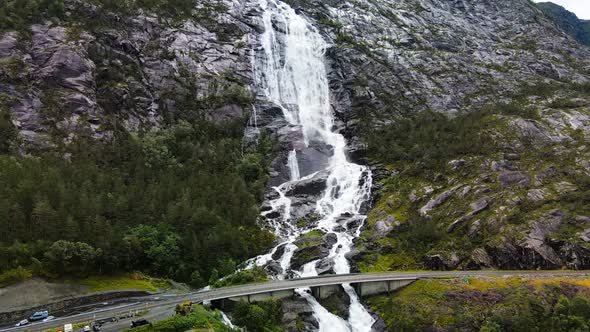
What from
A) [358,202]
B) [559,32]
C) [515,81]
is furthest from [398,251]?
[559,32]

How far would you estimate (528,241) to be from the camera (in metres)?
69.2

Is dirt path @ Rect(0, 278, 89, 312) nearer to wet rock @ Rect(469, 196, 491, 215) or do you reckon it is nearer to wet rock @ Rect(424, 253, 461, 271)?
wet rock @ Rect(424, 253, 461, 271)

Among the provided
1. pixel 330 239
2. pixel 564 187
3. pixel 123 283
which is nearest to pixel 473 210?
pixel 564 187

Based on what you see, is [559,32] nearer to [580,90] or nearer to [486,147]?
[580,90]

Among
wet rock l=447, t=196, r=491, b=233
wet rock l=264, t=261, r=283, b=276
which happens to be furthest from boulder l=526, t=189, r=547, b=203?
wet rock l=264, t=261, r=283, b=276

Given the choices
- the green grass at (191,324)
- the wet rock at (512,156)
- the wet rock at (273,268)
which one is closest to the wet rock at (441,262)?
the wet rock at (273,268)

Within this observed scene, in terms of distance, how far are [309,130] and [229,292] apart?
216 feet

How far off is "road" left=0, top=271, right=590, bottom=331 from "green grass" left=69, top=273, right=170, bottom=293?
6.01m

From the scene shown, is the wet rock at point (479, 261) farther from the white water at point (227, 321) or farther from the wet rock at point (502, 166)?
the white water at point (227, 321)

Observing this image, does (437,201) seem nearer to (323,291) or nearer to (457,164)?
(457,164)

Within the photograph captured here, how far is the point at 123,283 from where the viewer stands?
60.8m

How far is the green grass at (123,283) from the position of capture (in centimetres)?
5881

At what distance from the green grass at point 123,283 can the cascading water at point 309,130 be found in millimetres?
15078

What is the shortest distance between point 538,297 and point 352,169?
51.9 meters
